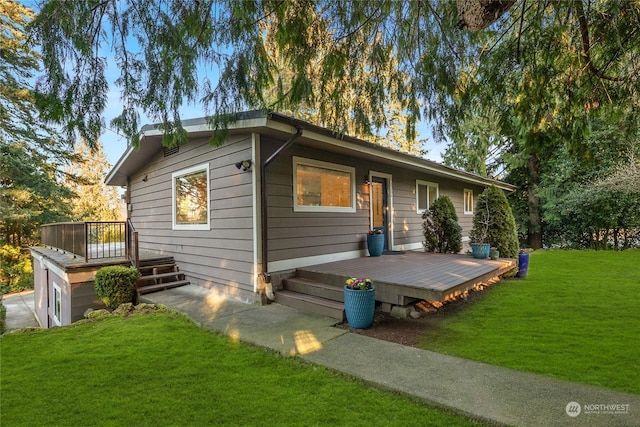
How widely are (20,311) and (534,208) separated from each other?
67.2 ft


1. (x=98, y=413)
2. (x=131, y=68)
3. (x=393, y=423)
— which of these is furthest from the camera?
(x=131, y=68)

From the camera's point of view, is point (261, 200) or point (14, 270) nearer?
point (261, 200)

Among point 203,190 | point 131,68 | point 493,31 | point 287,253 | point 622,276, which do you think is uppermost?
point 493,31

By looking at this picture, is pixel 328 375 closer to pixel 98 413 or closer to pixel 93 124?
pixel 98 413

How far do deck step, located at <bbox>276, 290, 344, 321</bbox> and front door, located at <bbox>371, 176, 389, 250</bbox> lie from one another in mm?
3291

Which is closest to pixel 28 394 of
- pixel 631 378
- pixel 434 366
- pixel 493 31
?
pixel 434 366

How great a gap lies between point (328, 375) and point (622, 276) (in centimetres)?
828

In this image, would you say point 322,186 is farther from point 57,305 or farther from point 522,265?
point 57,305

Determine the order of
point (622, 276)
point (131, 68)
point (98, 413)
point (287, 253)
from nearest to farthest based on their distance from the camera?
point (98, 413)
point (131, 68)
point (287, 253)
point (622, 276)

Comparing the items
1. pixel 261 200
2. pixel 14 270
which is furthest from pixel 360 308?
pixel 14 270

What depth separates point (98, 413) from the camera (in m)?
2.32

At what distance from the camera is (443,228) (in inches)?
332

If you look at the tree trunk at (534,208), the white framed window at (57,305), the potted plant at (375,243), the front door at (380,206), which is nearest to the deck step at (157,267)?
the white framed window at (57,305)

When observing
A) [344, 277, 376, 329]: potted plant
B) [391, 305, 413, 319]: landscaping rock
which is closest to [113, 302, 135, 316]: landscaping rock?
[344, 277, 376, 329]: potted plant
